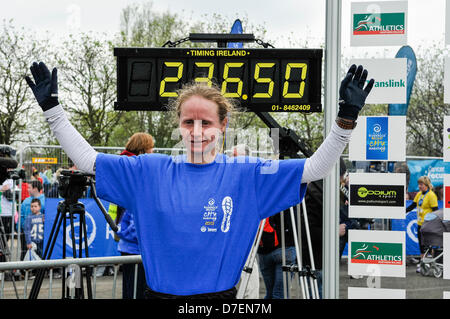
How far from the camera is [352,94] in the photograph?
6.63 ft

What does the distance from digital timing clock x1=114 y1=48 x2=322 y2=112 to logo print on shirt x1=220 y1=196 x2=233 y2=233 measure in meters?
2.23

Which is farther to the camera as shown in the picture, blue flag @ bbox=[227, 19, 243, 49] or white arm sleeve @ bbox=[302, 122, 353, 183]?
blue flag @ bbox=[227, 19, 243, 49]

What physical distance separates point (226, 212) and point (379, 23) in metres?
2.40

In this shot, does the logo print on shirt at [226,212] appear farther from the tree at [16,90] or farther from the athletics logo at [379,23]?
the tree at [16,90]

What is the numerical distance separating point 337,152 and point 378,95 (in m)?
2.08

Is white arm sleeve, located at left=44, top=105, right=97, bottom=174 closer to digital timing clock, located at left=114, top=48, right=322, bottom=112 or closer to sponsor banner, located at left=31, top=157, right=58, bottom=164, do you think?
digital timing clock, located at left=114, top=48, right=322, bottom=112

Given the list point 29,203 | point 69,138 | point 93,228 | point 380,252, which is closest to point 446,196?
point 380,252

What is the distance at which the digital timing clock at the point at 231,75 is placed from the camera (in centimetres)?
438

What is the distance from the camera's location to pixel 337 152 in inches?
79.8

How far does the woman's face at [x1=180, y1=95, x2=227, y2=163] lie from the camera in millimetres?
2182

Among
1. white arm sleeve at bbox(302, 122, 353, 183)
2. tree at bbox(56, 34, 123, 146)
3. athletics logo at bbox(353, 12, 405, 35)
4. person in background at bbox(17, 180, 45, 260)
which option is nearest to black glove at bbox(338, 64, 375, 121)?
white arm sleeve at bbox(302, 122, 353, 183)

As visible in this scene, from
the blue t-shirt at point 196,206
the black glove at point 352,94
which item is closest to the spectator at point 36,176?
the blue t-shirt at point 196,206

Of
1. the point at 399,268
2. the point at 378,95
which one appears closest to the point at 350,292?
the point at 399,268

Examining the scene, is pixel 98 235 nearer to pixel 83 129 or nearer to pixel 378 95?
pixel 378 95
